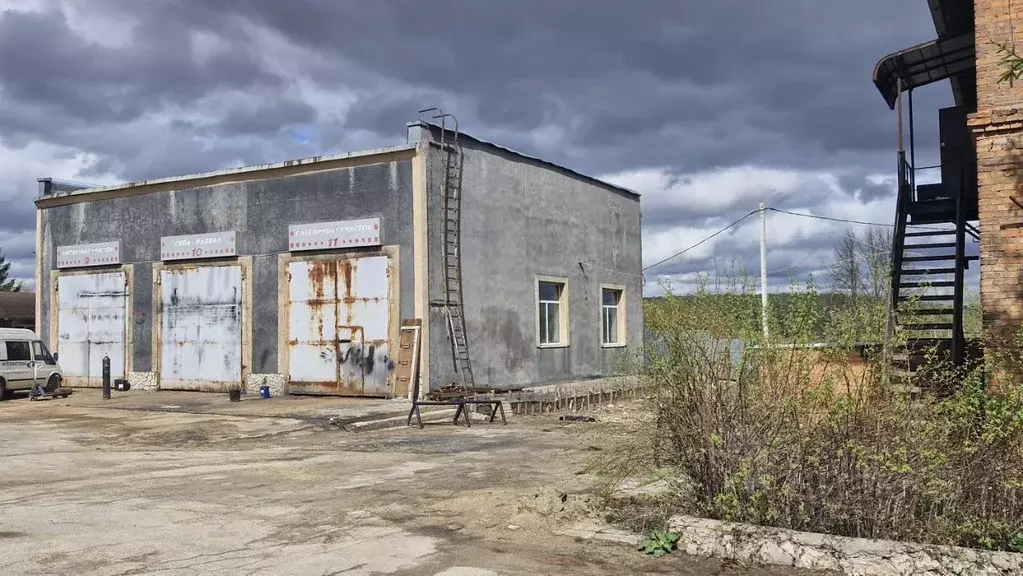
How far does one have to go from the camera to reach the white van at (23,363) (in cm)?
2138

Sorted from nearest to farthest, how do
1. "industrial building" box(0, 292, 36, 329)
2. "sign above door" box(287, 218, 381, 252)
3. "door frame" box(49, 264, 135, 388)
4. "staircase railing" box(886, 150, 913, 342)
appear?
1. "staircase railing" box(886, 150, 913, 342)
2. "sign above door" box(287, 218, 381, 252)
3. "door frame" box(49, 264, 135, 388)
4. "industrial building" box(0, 292, 36, 329)

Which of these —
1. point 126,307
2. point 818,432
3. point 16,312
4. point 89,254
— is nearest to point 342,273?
point 126,307

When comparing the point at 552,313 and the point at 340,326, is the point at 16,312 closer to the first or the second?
the point at 340,326

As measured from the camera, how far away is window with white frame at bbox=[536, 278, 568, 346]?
2267cm

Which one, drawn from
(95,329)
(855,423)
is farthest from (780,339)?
(95,329)

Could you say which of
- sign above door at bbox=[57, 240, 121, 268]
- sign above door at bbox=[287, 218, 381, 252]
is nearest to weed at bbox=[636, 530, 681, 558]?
sign above door at bbox=[287, 218, 381, 252]

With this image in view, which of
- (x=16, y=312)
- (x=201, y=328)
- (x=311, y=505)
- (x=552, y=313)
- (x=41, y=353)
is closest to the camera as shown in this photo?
(x=311, y=505)

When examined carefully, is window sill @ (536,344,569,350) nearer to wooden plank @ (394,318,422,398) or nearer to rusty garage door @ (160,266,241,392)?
wooden plank @ (394,318,422,398)

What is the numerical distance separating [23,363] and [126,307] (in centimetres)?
288

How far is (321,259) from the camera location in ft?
65.6

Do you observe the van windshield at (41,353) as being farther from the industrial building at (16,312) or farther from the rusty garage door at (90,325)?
the industrial building at (16,312)

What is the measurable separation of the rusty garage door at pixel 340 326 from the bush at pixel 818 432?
12459 mm

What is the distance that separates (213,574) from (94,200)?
21389mm

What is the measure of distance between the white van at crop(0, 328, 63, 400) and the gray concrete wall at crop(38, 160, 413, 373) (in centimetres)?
206
